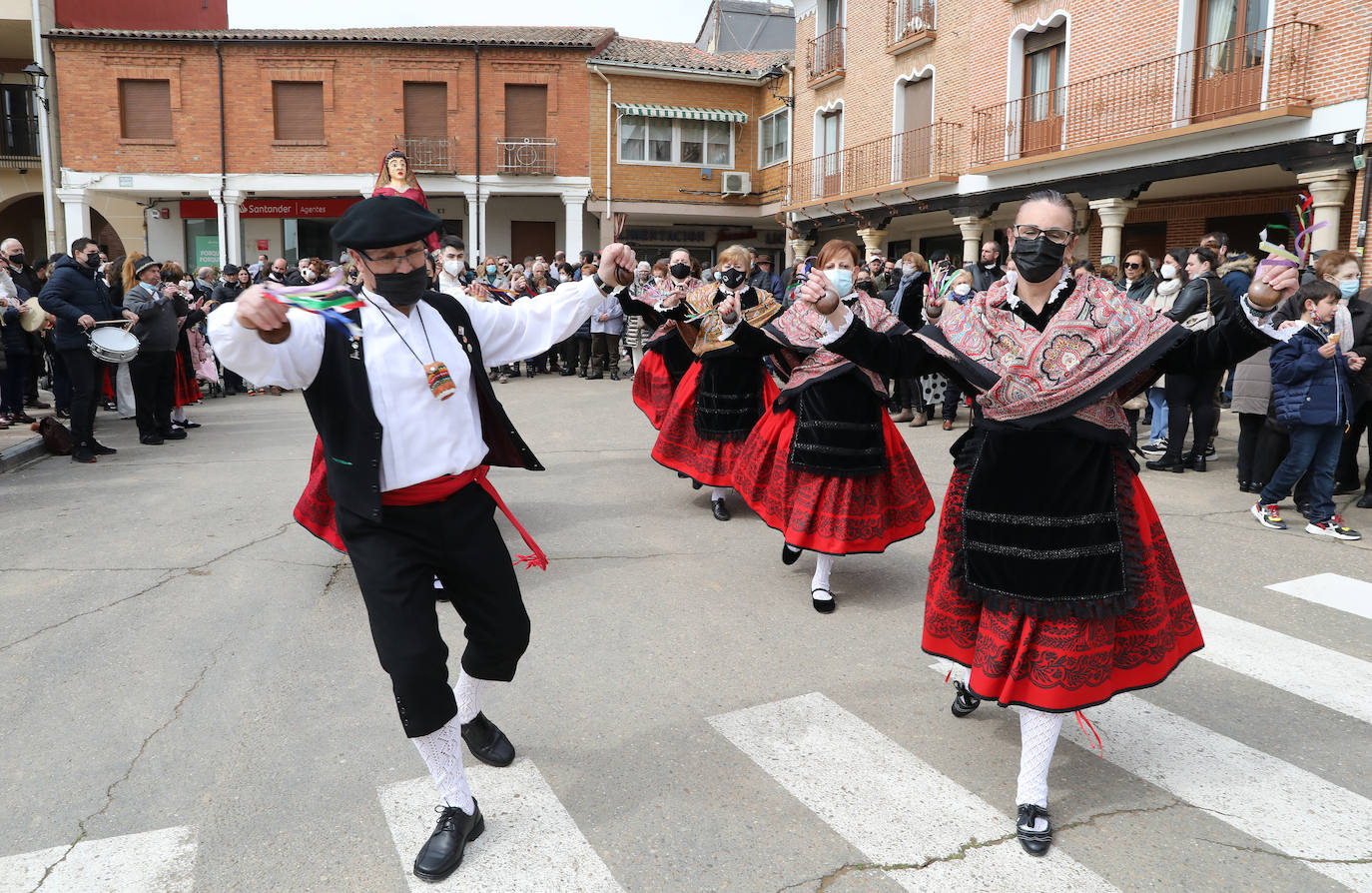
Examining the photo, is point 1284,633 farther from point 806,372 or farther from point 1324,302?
point 806,372

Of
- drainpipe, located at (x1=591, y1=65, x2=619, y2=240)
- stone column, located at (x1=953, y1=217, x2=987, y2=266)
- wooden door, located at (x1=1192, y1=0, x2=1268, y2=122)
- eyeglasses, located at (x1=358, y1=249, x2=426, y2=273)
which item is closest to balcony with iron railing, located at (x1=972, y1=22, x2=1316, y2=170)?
wooden door, located at (x1=1192, y1=0, x2=1268, y2=122)

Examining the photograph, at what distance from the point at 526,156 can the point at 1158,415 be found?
23.3 meters

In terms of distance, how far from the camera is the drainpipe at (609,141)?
29625 millimetres

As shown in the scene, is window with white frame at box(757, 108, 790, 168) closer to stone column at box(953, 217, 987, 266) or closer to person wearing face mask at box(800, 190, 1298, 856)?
stone column at box(953, 217, 987, 266)

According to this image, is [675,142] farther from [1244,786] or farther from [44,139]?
[1244,786]

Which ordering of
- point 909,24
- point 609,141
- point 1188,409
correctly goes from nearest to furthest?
1. point 1188,409
2. point 909,24
3. point 609,141

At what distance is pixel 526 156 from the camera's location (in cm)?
2955

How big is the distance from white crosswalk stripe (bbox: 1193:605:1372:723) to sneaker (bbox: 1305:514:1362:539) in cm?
232

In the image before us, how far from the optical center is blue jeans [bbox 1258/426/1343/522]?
693 centimetres

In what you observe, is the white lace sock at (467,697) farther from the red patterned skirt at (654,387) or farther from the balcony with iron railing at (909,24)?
the balcony with iron railing at (909,24)

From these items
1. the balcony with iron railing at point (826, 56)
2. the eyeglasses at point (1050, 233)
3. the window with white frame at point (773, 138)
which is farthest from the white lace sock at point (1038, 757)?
the window with white frame at point (773, 138)

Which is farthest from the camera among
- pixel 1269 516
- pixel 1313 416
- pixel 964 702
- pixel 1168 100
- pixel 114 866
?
pixel 1168 100

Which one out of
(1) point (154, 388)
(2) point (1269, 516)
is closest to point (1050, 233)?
(2) point (1269, 516)

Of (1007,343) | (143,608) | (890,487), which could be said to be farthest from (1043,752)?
(143,608)
